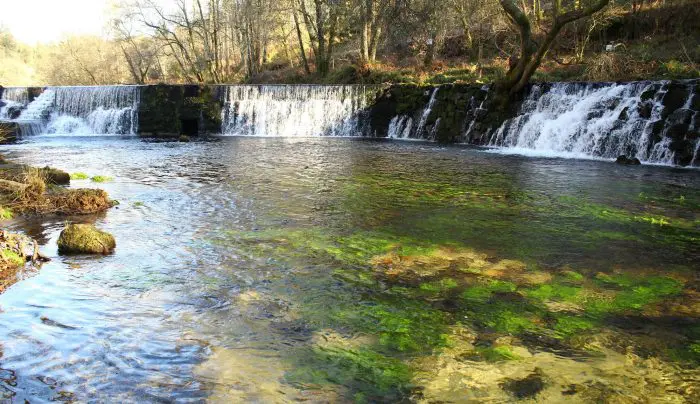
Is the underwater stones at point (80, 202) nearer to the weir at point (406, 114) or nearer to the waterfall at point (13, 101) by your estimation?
the weir at point (406, 114)

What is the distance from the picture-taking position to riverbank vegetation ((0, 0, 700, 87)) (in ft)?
67.8

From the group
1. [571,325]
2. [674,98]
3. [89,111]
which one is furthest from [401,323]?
[89,111]

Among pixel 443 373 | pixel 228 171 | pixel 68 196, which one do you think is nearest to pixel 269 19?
pixel 228 171

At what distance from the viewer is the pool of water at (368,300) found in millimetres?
4012

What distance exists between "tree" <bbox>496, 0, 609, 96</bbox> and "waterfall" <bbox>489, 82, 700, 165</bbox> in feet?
2.60

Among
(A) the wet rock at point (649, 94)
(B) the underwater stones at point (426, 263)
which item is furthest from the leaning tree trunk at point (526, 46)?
(B) the underwater stones at point (426, 263)

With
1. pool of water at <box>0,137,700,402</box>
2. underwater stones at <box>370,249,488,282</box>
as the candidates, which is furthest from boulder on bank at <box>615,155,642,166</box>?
underwater stones at <box>370,249,488,282</box>

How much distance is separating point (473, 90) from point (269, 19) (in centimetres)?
2021

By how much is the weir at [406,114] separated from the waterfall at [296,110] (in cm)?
5

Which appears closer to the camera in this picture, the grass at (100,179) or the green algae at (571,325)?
the green algae at (571,325)

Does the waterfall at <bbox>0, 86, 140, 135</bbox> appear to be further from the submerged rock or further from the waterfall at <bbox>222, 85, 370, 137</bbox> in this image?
the submerged rock

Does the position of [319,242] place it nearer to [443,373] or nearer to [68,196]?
[443,373]

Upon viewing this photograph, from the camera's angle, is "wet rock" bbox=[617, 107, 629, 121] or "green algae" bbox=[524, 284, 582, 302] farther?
"wet rock" bbox=[617, 107, 629, 121]

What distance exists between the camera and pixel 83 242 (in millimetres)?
7039
